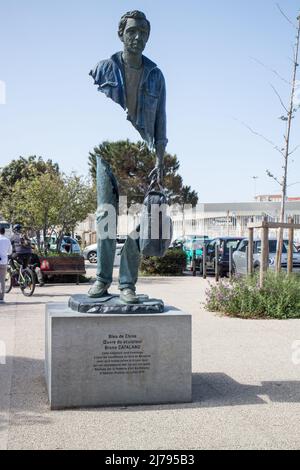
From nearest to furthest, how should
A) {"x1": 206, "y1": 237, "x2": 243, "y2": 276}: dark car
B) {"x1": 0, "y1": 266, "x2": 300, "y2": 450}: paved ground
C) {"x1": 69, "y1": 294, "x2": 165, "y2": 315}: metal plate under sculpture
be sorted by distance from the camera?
1. {"x1": 0, "y1": 266, "x2": 300, "y2": 450}: paved ground
2. {"x1": 69, "y1": 294, "x2": 165, "y2": 315}: metal plate under sculpture
3. {"x1": 206, "y1": 237, "x2": 243, "y2": 276}: dark car

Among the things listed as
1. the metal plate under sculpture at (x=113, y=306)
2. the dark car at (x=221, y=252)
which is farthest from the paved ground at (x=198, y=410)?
the dark car at (x=221, y=252)

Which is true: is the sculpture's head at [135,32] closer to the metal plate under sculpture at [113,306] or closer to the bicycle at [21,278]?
the metal plate under sculpture at [113,306]

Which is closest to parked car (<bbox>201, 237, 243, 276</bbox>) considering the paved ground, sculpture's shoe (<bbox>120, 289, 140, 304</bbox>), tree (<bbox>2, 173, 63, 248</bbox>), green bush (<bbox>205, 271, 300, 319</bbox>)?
tree (<bbox>2, 173, 63, 248</bbox>)

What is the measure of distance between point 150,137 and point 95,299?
1618 mm

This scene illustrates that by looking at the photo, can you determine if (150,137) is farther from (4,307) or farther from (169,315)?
(4,307)

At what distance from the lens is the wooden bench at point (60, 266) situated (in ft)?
62.2

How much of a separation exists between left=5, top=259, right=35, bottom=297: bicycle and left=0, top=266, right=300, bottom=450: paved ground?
19.3 feet

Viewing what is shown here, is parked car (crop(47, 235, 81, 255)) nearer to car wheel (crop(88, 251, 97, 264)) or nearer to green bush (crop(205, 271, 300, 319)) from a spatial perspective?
car wheel (crop(88, 251, 97, 264))

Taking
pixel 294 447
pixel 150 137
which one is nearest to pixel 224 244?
pixel 150 137

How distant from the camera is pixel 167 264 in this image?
2305 cm

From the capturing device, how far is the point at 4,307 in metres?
13.0

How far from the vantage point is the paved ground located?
460cm

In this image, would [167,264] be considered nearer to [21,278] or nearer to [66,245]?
[66,245]

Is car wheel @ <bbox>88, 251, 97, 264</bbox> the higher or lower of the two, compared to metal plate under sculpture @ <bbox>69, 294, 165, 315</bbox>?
lower
